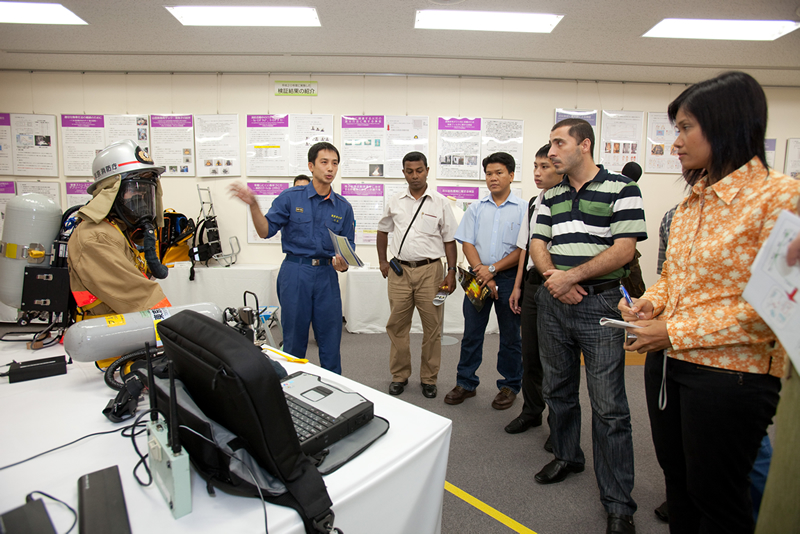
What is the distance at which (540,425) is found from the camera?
2.28 m

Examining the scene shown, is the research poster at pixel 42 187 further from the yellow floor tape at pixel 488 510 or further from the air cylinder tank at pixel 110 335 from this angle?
the yellow floor tape at pixel 488 510

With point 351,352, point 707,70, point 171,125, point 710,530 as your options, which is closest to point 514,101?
point 707,70

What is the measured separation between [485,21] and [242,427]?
3579mm

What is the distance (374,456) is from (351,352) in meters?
2.72

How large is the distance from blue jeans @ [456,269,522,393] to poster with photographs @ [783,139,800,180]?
4481 millimetres

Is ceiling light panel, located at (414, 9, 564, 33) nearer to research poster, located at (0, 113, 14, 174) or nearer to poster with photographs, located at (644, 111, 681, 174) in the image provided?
poster with photographs, located at (644, 111, 681, 174)

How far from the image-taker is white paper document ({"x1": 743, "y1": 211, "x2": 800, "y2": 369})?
577 millimetres

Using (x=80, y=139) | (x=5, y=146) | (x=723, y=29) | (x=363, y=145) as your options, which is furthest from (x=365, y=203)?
(x=5, y=146)

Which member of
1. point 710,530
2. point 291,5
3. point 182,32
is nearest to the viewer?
point 710,530

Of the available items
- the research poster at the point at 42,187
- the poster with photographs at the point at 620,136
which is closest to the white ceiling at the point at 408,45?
the poster with photographs at the point at 620,136

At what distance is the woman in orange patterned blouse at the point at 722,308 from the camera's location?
2.88 feet

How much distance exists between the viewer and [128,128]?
14.0 ft

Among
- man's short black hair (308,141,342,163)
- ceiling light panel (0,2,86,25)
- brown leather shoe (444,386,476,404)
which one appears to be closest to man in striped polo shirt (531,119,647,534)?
brown leather shoe (444,386,476,404)

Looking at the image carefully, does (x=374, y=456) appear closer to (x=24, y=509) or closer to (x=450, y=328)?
(x=24, y=509)
